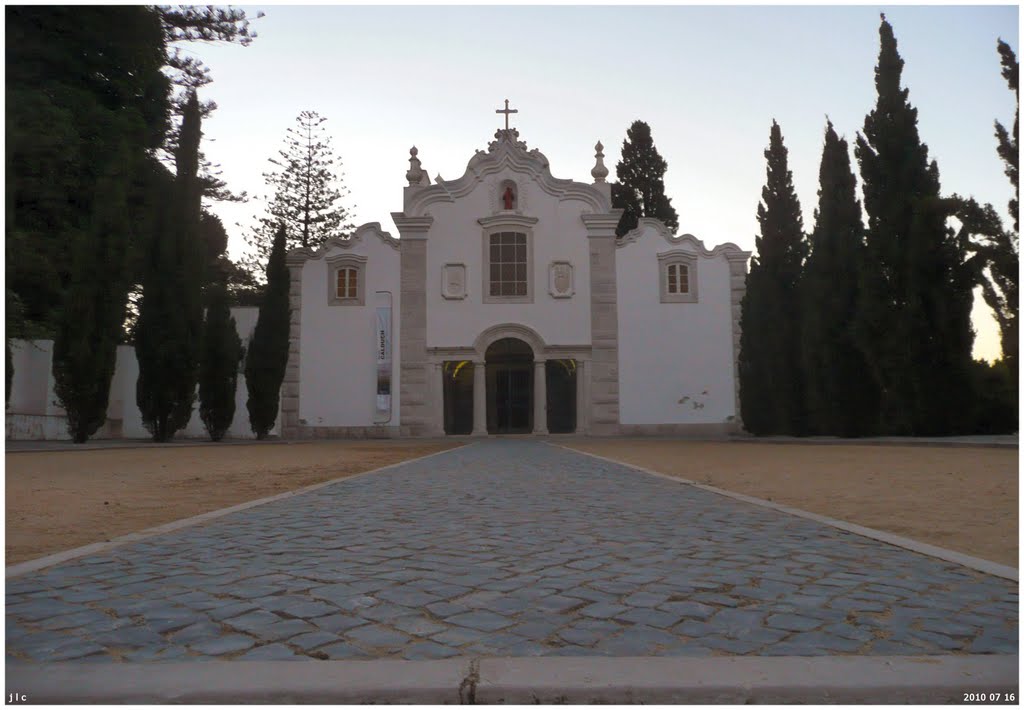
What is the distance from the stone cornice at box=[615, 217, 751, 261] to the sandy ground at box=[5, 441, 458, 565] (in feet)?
59.8

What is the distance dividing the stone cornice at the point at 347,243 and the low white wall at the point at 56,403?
8.47 feet

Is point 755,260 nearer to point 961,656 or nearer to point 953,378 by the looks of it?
point 953,378

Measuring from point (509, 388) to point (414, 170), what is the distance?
9.68 m

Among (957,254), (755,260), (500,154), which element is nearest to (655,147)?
(500,154)

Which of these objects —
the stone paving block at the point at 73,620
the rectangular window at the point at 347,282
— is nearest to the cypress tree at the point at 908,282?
the rectangular window at the point at 347,282

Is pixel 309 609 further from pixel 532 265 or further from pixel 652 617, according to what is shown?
pixel 532 265

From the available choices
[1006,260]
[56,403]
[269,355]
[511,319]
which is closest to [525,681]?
[1006,260]

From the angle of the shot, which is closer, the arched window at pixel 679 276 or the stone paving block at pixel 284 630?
the stone paving block at pixel 284 630

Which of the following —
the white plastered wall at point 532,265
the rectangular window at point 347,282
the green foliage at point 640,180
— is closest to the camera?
the white plastered wall at point 532,265

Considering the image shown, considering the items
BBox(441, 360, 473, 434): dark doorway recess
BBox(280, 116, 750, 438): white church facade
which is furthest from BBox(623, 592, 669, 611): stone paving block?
BBox(441, 360, 473, 434): dark doorway recess

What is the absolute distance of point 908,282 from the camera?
19.8 metres

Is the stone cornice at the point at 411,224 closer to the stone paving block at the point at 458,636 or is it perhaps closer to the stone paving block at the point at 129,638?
the stone paving block at the point at 129,638

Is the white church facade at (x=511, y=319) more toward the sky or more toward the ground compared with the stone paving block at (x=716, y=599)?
more toward the sky

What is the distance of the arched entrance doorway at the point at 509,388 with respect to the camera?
30.3 metres
